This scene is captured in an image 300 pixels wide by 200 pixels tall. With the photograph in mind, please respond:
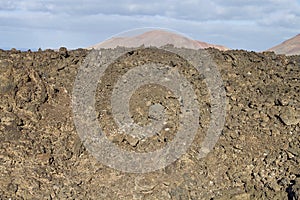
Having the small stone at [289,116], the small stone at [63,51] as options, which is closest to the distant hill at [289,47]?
the small stone at [289,116]

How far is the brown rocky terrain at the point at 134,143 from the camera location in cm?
601

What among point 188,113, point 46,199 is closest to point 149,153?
point 188,113

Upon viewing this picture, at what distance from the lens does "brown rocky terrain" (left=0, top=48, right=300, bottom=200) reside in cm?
601

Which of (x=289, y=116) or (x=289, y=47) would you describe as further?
(x=289, y=47)

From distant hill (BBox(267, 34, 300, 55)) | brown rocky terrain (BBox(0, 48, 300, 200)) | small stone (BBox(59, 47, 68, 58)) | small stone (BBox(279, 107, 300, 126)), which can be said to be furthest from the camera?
distant hill (BBox(267, 34, 300, 55))

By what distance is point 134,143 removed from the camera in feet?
20.8

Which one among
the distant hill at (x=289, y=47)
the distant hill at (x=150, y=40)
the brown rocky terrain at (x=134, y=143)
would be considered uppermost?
the distant hill at (x=150, y=40)

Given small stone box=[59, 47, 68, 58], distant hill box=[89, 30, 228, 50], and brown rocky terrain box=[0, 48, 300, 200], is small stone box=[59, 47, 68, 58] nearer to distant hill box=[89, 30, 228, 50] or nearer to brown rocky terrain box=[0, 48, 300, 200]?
brown rocky terrain box=[0, 48, 300, 200]

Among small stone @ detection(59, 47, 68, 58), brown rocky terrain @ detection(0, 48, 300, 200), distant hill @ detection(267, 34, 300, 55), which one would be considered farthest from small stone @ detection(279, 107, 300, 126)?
distant hill @ detection(267, 34, 300, 55)

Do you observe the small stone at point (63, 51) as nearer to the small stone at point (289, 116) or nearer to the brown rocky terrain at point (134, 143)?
the brown rocky terrain at point (134, 143)

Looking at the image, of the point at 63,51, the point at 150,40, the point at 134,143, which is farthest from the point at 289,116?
the point at 150,40

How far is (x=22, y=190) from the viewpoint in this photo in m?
5.86

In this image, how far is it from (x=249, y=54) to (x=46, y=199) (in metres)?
4.44

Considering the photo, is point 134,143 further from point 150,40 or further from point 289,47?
point 289,47
